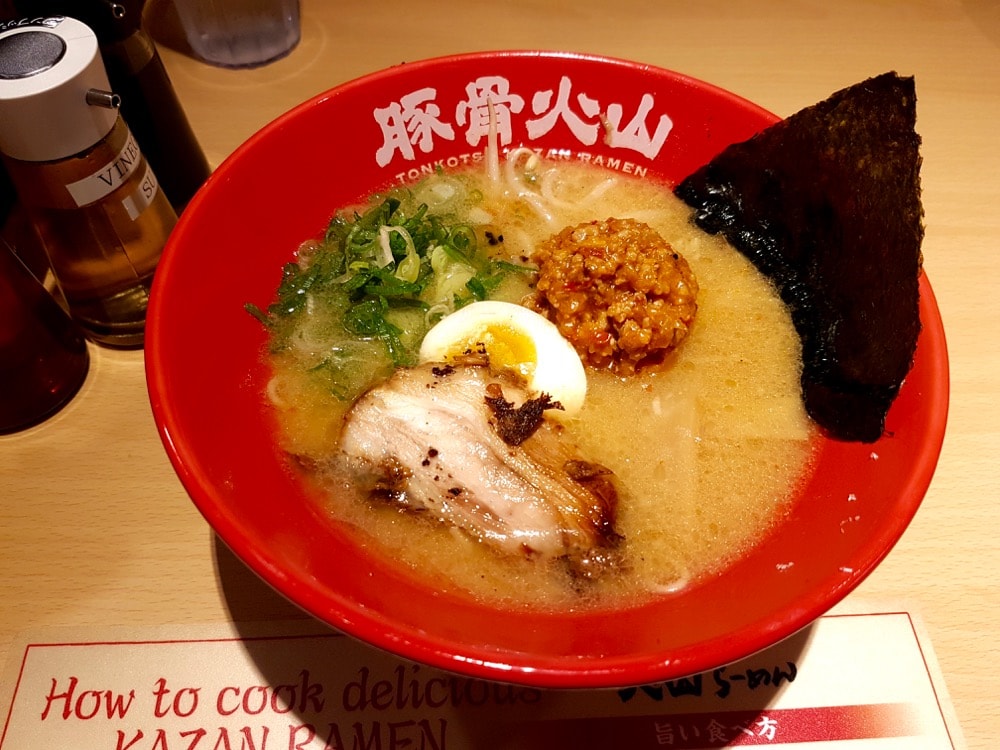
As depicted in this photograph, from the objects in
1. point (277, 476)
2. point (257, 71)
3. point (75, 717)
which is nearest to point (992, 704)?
point (277, 476)

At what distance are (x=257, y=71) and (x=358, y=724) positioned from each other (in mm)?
2063

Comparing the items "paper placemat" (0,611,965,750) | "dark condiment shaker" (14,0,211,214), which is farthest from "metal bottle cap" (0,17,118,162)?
"paper placemat" (0,611,965,750)

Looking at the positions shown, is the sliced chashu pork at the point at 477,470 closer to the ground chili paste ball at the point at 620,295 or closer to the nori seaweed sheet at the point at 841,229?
the ground chili paste ball at the point at 620,295

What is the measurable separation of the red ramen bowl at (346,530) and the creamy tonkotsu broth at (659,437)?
0.04 metres

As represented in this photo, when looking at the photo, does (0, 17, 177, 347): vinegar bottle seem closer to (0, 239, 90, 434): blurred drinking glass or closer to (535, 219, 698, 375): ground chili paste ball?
(0, 239, 90, 434): blurred drinking glass

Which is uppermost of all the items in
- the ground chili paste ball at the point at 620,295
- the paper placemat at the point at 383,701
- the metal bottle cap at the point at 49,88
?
the metal bottle cap at the point at 49,88

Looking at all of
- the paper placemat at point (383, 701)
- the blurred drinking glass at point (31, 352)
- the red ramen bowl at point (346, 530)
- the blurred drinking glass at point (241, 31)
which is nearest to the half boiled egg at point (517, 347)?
the red ramen bowl at point (346, 530)

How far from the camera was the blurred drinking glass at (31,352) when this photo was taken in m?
1.50

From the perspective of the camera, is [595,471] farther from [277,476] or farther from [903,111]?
[903,111]

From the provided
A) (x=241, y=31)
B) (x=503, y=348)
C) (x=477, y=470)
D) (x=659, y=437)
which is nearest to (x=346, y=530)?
(x=477, y=470)

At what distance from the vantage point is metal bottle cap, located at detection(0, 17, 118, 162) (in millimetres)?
1219

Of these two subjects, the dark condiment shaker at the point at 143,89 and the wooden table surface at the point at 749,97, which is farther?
the dark condiment shaker at the point at 143,89

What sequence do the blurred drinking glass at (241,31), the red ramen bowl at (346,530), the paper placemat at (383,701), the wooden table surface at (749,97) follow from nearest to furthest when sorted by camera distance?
the red ramen bowl at (346,530), the paper placemat at (383,701), the wooden table surface at (749,97), the blurred drinking glass at (241,31)

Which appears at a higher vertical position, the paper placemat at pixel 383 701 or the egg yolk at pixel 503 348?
the egg yolk at pixel 503 348
